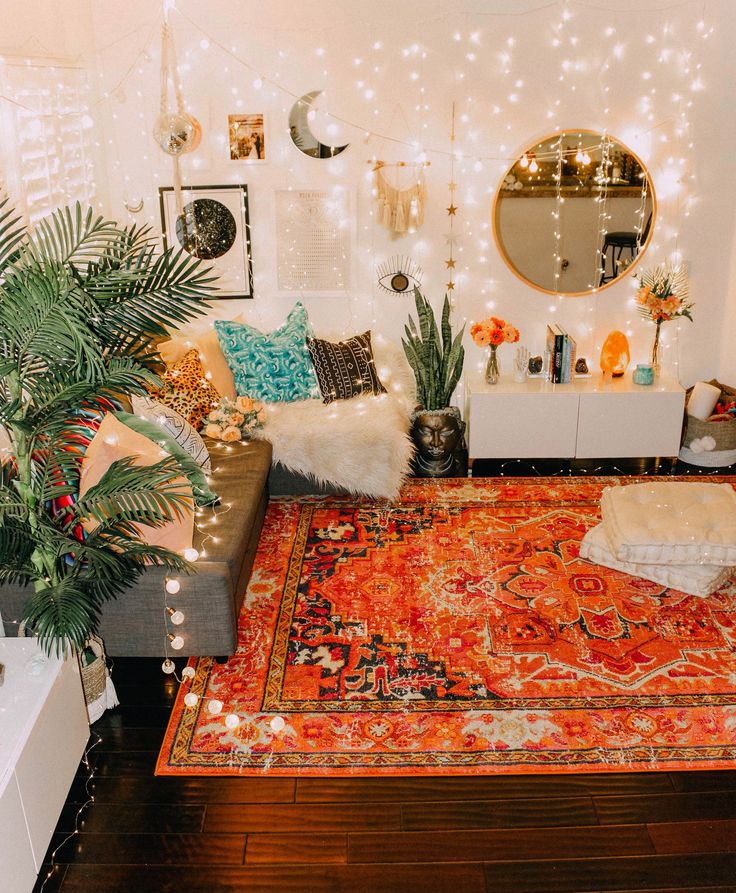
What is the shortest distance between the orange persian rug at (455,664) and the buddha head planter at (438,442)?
2.19 feet

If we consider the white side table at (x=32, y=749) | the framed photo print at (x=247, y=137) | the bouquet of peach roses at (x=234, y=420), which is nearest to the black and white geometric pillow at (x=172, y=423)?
the bouquet of peach roses at (x=234, y=420)

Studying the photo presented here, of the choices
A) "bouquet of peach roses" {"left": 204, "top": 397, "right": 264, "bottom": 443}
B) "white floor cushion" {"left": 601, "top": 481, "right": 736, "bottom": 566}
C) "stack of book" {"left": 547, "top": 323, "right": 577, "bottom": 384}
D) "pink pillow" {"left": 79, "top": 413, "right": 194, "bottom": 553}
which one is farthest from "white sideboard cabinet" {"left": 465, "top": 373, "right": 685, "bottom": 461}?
"pink pillow" {"left": 79, "top": 413, "right": 194, "bottom": 553}

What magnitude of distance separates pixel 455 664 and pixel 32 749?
1.55m

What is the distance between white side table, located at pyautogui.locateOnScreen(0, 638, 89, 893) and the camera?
194 centimetres

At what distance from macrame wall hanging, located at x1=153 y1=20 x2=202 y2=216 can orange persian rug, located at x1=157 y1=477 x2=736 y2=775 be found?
6.71ft

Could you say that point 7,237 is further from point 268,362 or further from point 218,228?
point 218,228

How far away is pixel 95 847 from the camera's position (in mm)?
2248

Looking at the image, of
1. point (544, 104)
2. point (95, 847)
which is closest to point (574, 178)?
Result: point (544, 104)

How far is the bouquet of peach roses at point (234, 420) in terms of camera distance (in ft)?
13.9

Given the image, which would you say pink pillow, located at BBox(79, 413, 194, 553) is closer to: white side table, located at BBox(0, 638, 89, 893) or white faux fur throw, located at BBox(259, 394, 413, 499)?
white side table, located at BBox(0, 638, 89, 893)

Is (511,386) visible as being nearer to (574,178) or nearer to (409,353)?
(409,353)

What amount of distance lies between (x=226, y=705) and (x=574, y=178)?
3768 mm

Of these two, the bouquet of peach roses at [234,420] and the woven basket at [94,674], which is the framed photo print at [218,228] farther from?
the woven basket at [94,674]

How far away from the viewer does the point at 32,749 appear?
6.86ft
